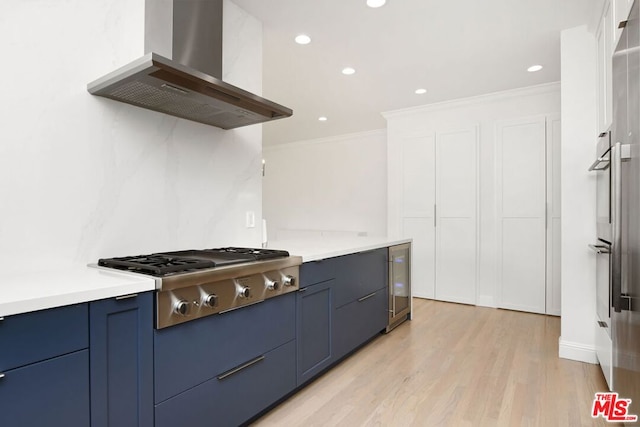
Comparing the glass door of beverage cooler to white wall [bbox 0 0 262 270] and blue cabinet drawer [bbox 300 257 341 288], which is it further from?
white wall [bbox 0 0 262 270]

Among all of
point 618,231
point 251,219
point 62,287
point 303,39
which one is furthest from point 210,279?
point 303,39

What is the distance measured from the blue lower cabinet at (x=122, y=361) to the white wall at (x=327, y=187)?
489cm

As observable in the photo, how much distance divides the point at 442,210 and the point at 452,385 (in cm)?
260

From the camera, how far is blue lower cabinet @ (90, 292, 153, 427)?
1.17 metres

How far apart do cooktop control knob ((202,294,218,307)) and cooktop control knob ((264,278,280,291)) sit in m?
0.33

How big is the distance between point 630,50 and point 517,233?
9.31 ft

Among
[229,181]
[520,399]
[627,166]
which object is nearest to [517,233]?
[520,399]

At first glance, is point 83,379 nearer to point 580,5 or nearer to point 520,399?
point 520,399

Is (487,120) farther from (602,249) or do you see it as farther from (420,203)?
(602,249)

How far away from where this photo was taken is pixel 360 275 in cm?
274

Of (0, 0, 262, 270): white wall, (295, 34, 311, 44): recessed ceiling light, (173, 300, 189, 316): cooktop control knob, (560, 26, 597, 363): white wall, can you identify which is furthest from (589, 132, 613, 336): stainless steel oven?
(0, 0, 262, 270): white wall

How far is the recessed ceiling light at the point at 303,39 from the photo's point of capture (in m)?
2.79

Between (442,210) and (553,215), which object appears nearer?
(553,215)

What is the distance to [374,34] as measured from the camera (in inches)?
109
